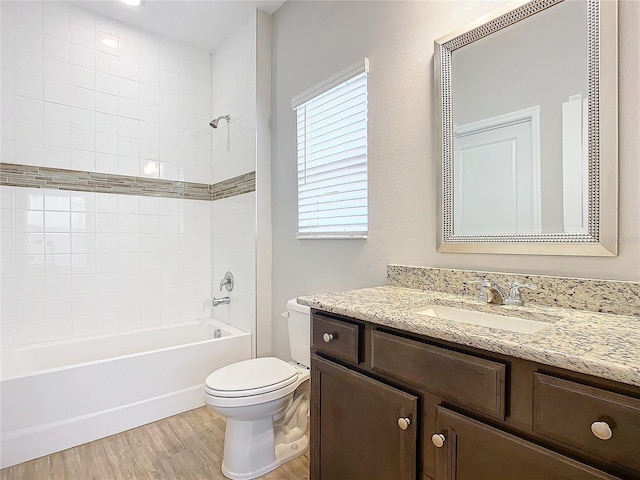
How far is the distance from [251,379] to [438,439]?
3.52 feet

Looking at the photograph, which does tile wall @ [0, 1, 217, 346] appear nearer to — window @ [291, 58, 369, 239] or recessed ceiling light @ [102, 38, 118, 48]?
recessed ceiling light @ [102, 38, 118, 48]

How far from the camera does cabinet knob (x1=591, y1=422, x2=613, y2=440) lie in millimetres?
672

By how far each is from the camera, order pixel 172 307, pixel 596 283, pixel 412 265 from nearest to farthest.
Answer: pixel 596 283, pixel 412 265, pixel 172 307

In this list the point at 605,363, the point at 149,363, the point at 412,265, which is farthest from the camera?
the point at 149,363

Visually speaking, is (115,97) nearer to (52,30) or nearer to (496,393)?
(52,30)

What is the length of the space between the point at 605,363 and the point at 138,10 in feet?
10.6

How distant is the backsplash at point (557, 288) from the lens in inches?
41.4

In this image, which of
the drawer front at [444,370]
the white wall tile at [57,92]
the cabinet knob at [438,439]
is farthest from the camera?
the white wall tile at [57,92]

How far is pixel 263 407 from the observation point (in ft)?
5.69

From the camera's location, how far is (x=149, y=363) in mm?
2330

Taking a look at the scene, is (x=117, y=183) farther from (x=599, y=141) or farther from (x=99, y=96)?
(x=599, y=141)

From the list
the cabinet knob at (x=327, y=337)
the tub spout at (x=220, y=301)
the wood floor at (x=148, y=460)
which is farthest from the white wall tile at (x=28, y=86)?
the cabinet knob at (x=327, y=337)

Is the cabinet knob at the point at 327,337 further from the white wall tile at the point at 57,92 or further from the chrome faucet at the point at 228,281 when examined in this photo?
the white wall tile at the point at 57,92

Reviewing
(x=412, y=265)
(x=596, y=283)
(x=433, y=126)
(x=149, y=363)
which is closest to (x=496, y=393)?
(x=596, y=283)
